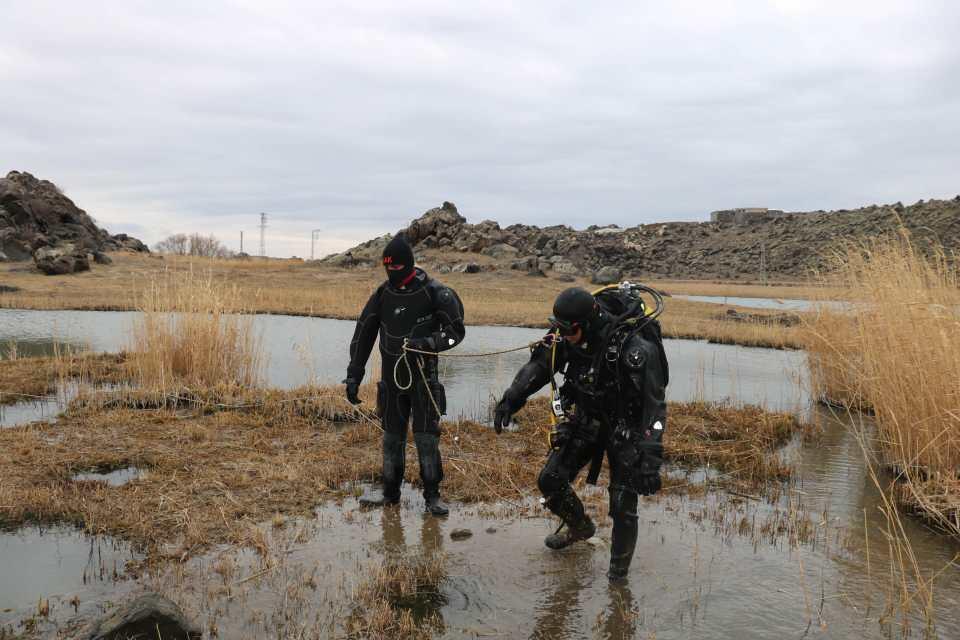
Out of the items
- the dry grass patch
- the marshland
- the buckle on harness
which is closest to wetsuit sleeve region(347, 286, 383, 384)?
the marshland

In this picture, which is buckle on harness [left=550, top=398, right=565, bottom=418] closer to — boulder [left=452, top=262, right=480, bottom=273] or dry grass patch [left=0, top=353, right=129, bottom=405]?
dry grass patch [left=0, top=353, right=129, bottom=405]

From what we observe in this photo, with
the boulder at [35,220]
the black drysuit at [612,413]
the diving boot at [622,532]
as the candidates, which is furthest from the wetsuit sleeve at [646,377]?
the boulder at [35,220]

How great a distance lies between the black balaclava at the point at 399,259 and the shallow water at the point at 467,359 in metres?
4.15

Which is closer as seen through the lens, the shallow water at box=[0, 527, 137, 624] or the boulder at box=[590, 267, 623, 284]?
the shallow water at box=[0, 527, 137, 624]

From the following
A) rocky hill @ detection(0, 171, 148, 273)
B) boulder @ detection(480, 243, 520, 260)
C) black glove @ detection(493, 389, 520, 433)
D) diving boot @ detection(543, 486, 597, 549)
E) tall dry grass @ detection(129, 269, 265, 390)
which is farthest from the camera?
boulder @ detection(480, 243, 520, 260)

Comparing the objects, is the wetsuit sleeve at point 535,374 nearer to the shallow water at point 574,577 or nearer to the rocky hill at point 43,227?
the shallow water at point 574,577

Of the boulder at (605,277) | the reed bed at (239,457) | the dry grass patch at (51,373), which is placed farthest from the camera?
the boulder at (605,277)

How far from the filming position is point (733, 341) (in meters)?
19.5

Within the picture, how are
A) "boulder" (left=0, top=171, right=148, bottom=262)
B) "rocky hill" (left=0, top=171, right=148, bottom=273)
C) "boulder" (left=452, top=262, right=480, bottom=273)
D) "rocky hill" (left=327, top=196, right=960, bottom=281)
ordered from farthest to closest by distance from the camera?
"rocky hill" (left=327, top=196, right=960, bottom=281) → "boulder" (left=452, top=262, right=480, bottom=273) → "boulder" (left=0, top=171, right=148, bottom=262) → "rocky hill" (left=0, top=171, right=148, bottom=273)

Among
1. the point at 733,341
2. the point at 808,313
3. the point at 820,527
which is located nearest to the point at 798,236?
the point at 733,341

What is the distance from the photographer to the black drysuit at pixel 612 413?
4301 millimetres

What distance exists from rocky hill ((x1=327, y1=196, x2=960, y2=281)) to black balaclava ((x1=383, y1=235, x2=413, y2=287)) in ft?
111

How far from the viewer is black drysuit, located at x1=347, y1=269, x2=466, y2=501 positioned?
5.84 meters

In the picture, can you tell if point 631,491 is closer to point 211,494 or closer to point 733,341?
point 211,494
